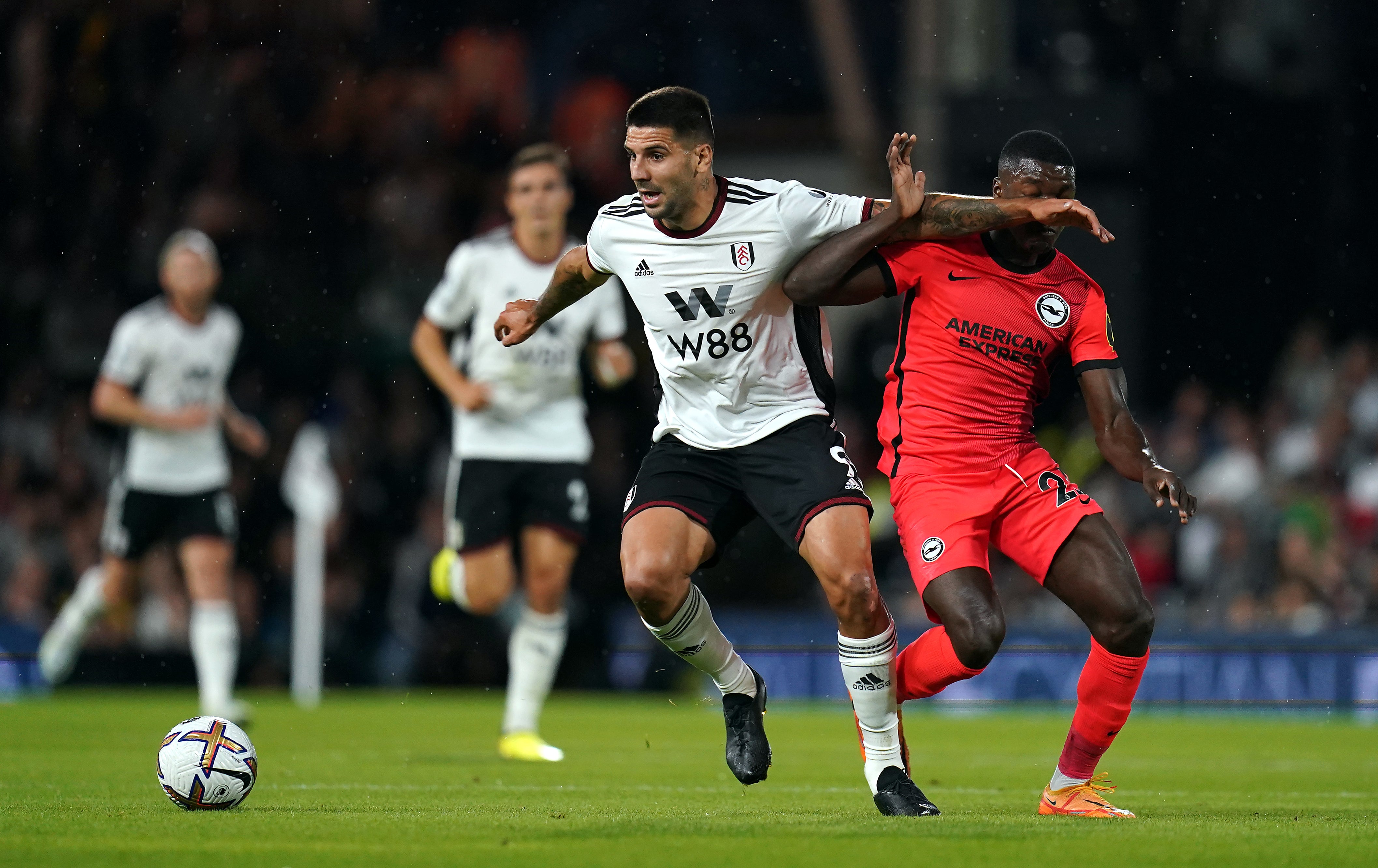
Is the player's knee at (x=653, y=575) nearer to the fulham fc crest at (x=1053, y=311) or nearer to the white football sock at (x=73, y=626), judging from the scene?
the fulham fc crest at (x=1053, y=311)

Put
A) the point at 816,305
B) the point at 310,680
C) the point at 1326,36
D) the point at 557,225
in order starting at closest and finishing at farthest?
the point at 816,305 < the point at 557,225 < the point at 310,680 < the point at 1326,36

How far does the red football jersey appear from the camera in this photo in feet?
20.9

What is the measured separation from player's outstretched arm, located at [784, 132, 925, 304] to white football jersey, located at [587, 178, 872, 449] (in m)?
0.12

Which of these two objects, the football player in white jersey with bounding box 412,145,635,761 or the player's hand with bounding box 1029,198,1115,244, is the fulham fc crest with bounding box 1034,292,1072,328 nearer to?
the player's hand with bounding box 1029,198,1115,244

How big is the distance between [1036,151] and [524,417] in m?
3.78

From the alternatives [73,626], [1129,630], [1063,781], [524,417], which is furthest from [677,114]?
[73,626]

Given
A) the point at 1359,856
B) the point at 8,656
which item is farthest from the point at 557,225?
the point at 8,656

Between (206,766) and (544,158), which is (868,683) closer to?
(206,766)

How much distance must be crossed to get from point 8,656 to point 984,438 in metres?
10.6

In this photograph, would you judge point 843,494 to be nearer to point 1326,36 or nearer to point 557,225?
point 557,225

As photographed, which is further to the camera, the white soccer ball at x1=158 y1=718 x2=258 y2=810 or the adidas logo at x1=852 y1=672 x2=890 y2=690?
the adidas logo at x1=852 y1=672 x2=890 y2=690

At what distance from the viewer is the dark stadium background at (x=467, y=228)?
15.5 m

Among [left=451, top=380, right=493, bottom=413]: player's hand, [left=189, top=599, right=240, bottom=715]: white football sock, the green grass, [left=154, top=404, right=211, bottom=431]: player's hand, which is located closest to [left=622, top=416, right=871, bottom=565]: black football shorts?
the green grass

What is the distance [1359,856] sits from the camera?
16.5 ft
